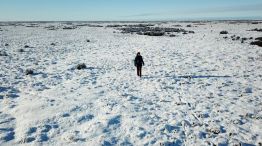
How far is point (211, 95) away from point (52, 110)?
618 cm

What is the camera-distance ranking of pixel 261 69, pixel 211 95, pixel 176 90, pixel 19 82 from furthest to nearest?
pixel 261 69, pixel 19 82, pixel 176 90, pixel 211 95

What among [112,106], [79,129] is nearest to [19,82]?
[112,106]

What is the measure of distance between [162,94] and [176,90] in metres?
0.90

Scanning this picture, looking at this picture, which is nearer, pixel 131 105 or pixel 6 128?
pixel 6 128

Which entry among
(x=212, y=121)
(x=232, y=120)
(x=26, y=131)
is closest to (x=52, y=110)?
(x=26, y=131)

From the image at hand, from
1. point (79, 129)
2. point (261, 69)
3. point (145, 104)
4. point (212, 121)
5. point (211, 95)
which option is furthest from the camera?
point (261, 69)

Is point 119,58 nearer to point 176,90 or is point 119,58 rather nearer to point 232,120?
point 176,90

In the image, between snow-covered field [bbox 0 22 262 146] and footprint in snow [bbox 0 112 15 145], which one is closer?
footprint in snow [bbox 0 112 15 145]

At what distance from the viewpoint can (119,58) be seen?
20.1 metres

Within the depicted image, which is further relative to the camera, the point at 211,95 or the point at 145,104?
the point at 211,95

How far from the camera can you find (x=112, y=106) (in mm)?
9422

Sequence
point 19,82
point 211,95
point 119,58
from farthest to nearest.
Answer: point 119,58
point 19,82
point 211,95

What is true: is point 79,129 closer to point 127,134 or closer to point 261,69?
point 127,134

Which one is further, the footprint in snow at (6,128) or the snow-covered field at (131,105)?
the snow-covered field at (131,105)
